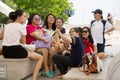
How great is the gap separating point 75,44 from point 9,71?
4.62 feet

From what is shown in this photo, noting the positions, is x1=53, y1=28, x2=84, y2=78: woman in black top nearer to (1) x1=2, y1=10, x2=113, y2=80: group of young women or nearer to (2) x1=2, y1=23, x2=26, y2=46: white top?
(1) x1=2, y1=10, x2=113, y2=80: group of young women

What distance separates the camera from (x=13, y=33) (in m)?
6.39

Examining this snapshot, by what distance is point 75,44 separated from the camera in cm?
661

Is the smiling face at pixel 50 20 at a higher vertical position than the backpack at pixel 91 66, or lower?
higher

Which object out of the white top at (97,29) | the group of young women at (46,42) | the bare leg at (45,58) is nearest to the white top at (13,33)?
the group of young women at (46,42)

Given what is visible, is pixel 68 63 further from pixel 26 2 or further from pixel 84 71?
pixel 26 2

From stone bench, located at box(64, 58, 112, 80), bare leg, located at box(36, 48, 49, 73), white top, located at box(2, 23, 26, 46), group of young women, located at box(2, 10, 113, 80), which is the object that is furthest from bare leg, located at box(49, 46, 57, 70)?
stone bench, located at box(64, 58, 112, 80)

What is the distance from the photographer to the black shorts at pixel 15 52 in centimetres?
641

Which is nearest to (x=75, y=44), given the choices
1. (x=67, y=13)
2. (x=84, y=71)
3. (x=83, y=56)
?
(x=83, y=56)

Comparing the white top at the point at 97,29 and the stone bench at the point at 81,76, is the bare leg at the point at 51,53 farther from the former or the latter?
the white top at the point at 97,29

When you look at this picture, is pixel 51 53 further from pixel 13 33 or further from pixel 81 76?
pixel 81 76

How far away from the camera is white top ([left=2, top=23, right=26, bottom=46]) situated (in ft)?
20.9

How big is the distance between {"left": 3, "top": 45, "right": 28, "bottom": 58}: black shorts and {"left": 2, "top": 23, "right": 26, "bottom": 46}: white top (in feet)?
0.25

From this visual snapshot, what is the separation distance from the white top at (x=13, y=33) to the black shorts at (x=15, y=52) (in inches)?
3.0
